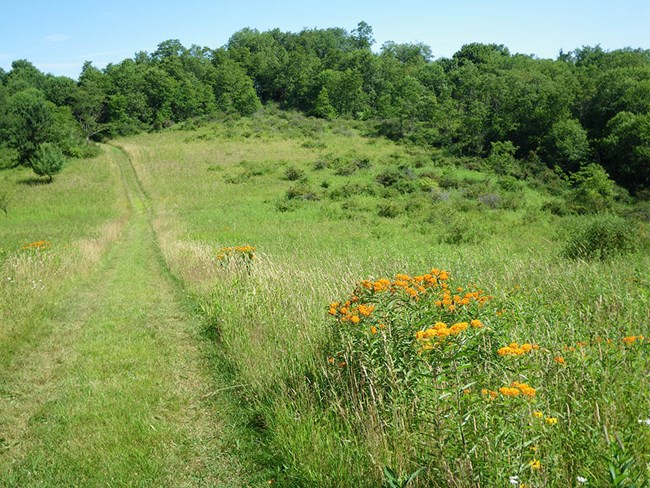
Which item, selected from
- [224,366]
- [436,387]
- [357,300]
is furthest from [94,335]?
[436,387]

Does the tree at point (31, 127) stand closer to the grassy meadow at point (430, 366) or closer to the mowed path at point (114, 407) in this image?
the grassy meadow at point (430, 366)

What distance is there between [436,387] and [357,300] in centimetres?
159

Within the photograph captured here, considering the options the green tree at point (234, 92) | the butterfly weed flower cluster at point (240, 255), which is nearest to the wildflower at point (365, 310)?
the butterfly weed flower cluster at point (240, 255)

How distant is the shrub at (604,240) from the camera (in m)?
13.5

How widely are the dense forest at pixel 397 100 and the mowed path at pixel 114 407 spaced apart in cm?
3393

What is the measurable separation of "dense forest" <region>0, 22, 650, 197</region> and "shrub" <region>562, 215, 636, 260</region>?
26.9 meters

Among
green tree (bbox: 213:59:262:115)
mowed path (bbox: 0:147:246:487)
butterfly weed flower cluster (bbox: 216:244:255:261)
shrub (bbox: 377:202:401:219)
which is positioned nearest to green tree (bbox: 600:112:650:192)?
shrub (bbox: 377:202:401:219)

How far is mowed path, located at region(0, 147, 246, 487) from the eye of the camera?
160 inches

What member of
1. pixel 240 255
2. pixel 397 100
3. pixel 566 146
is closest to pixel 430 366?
pixel 240 255

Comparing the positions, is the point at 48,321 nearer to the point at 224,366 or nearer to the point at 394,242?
the point at 224,366

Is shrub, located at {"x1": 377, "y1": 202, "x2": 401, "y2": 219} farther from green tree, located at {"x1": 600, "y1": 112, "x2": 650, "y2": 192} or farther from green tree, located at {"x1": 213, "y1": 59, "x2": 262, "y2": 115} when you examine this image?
green tree, located at {"x1": 213, "y1": 59, "x2": 262, "y2": 115}

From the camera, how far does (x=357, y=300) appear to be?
4418 millimetres

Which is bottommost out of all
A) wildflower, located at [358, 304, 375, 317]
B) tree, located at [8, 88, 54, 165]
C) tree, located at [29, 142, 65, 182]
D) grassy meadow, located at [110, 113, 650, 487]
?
grassy meadow, located at [110, 113, 650, 487]

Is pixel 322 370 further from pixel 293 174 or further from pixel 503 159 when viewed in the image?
pixel 503 159
